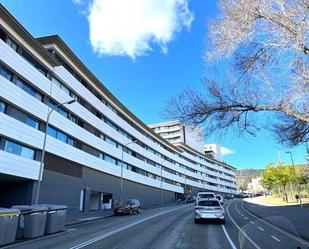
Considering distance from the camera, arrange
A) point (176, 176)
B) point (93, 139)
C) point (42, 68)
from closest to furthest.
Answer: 1. point (42, 68)
2. point (93, 139)
3. point (176, 176)

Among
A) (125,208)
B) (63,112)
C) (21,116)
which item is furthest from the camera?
(63,112)

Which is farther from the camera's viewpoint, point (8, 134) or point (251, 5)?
point (8, 134)

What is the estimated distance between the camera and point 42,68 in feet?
113

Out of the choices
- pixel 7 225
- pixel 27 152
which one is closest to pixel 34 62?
pixel 27 152

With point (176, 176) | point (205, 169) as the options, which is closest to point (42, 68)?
point (176, 176)

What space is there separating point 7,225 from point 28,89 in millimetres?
20432

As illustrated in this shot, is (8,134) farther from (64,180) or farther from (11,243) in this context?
(11,243)

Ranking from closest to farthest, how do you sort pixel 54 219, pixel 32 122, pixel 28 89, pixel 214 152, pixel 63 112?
pixel 54 219 → pixel 28 89 → pixel 32 122 → pixel 63 112 → pixel 214 152

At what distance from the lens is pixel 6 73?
28797mm

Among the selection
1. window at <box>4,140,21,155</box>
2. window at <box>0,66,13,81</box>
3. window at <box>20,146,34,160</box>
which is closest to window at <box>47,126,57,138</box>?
window at <box>20,146,34,160</box>

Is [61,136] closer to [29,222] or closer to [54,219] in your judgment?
[54,219]

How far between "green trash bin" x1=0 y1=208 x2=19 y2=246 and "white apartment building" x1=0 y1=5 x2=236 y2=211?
12.1m

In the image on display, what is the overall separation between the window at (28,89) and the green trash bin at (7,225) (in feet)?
61.7

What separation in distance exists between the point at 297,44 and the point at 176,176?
8407cm
